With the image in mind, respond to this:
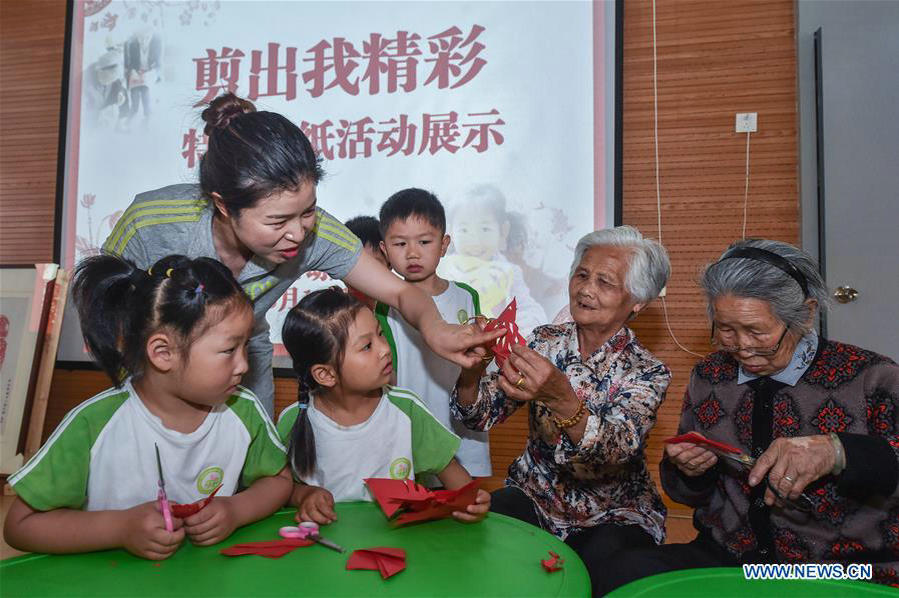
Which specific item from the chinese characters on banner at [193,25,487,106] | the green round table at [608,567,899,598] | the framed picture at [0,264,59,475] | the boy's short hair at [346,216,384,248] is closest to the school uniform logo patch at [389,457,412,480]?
the green round table at [608,567,899,598]

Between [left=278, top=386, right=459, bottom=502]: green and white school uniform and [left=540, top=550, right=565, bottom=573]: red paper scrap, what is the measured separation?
56 cm

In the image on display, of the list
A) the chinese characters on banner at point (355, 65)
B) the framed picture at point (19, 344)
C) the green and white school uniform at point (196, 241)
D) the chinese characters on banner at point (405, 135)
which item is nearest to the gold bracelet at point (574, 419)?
the green and white school uniform at point (196, 241)

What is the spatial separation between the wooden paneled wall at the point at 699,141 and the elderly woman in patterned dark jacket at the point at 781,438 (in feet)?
5.87

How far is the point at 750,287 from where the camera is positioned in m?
1.42

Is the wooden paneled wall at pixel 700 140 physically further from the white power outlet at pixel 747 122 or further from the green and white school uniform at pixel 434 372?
the green and white school uniform at pixel 434 372

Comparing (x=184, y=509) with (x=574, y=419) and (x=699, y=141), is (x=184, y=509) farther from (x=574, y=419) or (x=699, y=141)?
(x=699, y=141)

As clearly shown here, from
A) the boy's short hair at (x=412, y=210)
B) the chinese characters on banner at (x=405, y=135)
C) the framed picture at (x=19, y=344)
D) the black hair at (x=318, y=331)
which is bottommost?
the framed picture at (x=19, y=344)

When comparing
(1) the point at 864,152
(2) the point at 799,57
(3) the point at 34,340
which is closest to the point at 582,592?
(1) the point at 864,152

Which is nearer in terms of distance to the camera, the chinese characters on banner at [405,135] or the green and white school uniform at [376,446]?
the green and white school uniform at [376,446]

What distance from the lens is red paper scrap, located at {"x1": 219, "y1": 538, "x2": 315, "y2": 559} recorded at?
1.06 m

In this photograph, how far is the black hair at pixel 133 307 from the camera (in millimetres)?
1301

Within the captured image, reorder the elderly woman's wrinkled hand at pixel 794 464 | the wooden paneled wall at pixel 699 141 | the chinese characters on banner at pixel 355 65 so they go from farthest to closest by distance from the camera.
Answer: the chinese characters on banner at pixel 355 65, the wooden paneled wall at pixel 699 141, the elderly woman's wrinkled hand at pixel 794 464

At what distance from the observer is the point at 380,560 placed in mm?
1016

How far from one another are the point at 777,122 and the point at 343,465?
2583 millimetres
